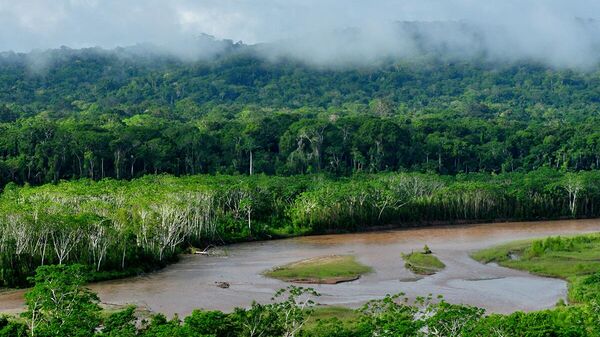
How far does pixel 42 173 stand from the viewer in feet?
313

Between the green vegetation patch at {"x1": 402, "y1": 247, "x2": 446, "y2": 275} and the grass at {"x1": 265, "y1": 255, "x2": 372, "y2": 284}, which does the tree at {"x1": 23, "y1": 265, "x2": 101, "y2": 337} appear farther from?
the green vegetation patch at {"x1": 402, "y1": 247, "x2": 446, "y2": 275}

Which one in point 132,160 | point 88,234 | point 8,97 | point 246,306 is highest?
point 8,97

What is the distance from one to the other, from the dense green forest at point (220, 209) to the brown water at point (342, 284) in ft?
8.11

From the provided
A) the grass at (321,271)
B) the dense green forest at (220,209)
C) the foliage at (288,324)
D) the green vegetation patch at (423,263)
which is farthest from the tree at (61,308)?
the green vegetation patch at (423,263)

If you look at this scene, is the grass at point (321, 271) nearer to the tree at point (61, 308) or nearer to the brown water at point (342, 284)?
the brown water at point (342, 284)

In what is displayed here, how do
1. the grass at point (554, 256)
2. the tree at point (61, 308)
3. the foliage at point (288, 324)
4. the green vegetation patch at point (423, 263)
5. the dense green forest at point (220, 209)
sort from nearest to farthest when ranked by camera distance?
the foliage at point (288, 324) < the tree at point (61, 308) < the dense green forest at point (220, 209) < the grass at point (554, 256) < the green vegetation patch at point (423, 263)

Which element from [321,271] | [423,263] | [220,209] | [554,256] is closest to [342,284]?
[321,271]

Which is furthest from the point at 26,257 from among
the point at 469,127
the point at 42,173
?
the point at 469,127

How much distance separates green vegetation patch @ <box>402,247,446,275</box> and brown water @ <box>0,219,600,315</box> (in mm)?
696

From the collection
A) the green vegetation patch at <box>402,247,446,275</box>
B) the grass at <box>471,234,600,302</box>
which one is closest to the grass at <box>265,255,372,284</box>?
the green vegetation patch at <box>402,247,446,275</box>

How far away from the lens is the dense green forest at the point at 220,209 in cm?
5300

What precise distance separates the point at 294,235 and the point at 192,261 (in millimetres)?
17854

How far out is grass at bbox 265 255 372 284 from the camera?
57.2 metres

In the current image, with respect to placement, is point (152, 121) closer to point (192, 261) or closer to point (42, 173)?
point (42, 173)
